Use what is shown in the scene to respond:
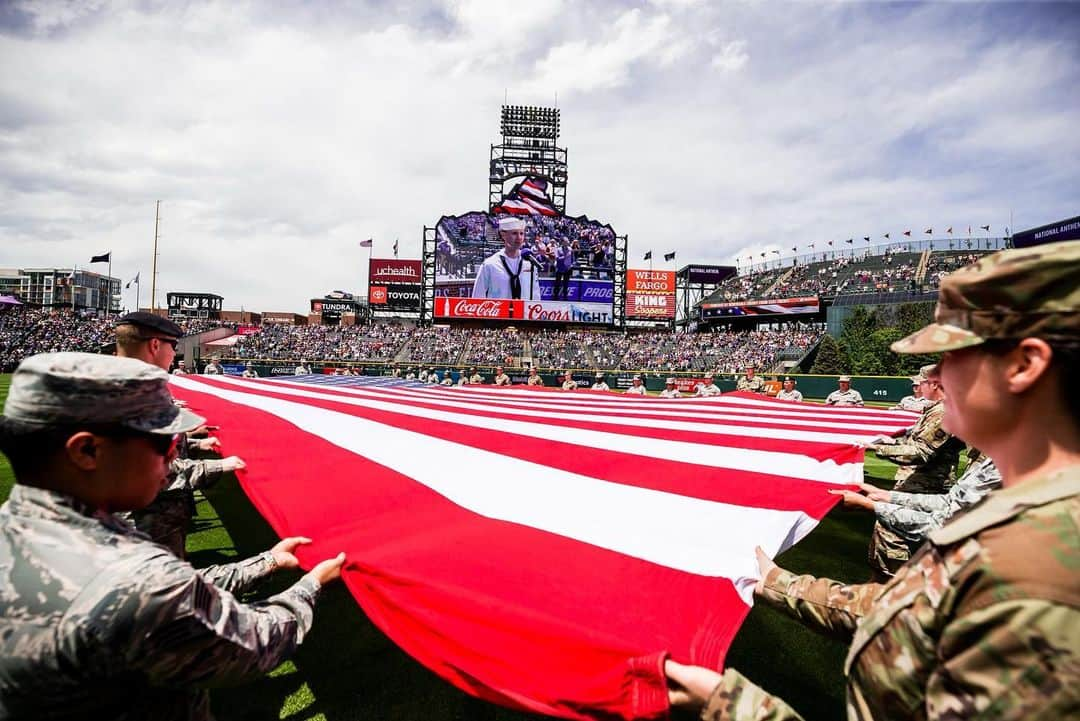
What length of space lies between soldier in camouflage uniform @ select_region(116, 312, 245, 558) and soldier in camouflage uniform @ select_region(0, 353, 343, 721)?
1.82 m

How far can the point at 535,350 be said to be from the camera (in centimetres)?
3678

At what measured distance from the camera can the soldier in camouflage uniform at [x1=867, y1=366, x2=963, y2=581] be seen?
3314 millimetres

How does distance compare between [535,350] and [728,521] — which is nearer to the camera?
[728,521]

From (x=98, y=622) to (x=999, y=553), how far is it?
1.51 meters

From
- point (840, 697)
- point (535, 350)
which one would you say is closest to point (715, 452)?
point (840, 697)

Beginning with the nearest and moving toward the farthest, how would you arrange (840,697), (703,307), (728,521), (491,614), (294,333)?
(491,614), (728,521), (840,697), (294,333), (703,307)

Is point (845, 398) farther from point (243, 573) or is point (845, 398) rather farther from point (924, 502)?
point (243, 573)

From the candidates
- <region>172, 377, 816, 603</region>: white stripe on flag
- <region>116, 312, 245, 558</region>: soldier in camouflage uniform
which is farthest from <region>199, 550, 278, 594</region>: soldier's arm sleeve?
<region>116, 312, 245, 558</region>: soldier in camouflage uniform

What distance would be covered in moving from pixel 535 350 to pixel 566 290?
4.83 meters

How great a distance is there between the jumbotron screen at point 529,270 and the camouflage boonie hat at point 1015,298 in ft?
117

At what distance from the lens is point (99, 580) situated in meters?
0.97

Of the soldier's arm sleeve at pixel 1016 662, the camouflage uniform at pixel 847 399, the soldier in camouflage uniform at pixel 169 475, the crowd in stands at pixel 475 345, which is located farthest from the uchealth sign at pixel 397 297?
the soldier's arm sleeve at pixel 1016 662

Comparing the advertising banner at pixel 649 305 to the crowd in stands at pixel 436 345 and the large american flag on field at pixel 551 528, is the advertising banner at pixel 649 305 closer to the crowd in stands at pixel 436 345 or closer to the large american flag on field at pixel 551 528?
the crowd in stands at pixel 436 345

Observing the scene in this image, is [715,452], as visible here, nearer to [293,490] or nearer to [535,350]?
[293,490]
